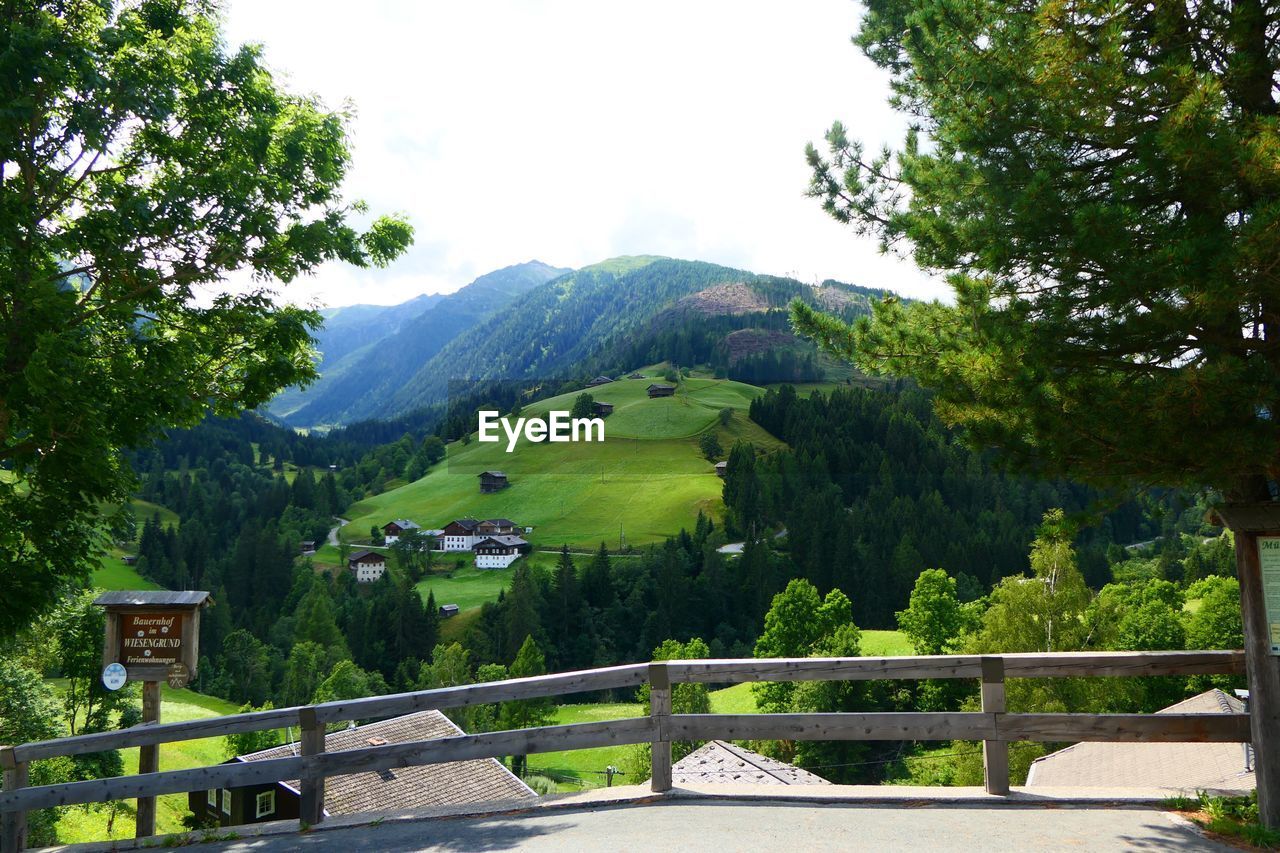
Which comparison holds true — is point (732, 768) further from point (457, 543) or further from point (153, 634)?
point (457, 543)

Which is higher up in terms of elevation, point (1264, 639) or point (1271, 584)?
point (1271, 584)

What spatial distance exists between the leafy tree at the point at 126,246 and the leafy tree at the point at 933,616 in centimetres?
5868

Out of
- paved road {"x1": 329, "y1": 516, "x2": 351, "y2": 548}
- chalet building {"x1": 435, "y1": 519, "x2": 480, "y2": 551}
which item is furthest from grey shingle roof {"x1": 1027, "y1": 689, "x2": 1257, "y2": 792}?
paved road {"x1": 329, "y1": 516, "x2": 351, "y2": 548}

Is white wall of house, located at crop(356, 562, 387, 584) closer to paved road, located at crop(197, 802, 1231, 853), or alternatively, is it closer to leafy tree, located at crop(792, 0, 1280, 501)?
paved road, located at crop(197, 802, 1231, 853)

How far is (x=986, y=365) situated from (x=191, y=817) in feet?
114

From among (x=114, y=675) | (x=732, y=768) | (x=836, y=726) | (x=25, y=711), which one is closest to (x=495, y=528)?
(x=25, y=711)

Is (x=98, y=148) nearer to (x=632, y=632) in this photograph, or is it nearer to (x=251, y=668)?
(x=251, y=668)

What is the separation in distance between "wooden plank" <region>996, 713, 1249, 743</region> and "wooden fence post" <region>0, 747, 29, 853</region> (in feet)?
26.6

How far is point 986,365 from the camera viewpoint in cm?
671

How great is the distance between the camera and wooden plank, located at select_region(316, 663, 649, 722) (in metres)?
6.96

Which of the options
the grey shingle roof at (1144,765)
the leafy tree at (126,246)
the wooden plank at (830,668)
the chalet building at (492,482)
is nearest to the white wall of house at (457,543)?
the chalet building at (492,482)

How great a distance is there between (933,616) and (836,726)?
6017 cm

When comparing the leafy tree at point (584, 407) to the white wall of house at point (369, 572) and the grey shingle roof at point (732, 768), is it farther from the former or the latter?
the grey shingle roof at point (732, 768)

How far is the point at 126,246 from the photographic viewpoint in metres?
9.62
